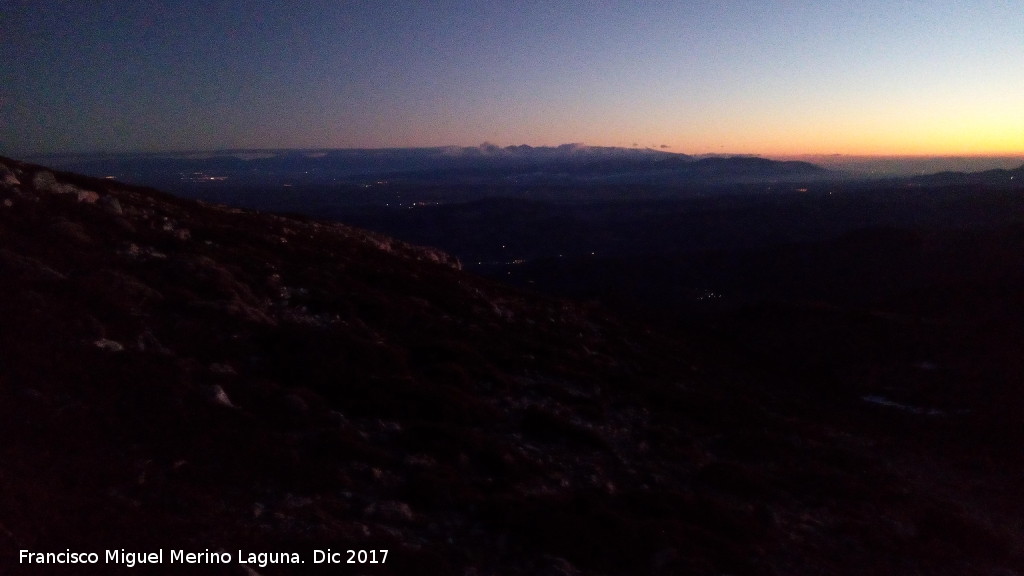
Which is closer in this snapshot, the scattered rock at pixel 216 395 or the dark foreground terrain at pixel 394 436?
the dark foreground terrain at pixel 394 436

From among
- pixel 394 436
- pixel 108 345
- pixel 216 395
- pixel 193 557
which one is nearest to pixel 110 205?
pixel 108 345

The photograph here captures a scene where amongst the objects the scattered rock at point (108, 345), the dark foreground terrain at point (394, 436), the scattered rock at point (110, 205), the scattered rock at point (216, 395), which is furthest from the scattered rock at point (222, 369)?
the scattered rock at point (110, 205)

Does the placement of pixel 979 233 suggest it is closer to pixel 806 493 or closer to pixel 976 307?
pixel 976 307

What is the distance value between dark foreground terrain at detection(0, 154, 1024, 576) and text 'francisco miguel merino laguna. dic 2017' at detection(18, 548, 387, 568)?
3.4 inches

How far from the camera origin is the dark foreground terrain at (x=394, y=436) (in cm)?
945

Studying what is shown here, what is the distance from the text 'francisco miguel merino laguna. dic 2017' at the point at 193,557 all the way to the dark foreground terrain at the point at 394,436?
0.09 m

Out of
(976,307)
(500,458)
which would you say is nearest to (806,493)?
(500,458)

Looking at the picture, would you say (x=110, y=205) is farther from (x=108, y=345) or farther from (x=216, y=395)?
(x=216, y=395)

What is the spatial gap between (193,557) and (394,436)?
511 centimetres

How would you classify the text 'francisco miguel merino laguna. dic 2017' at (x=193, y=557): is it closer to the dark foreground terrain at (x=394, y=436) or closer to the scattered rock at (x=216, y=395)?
the dark foreground terrain at (x=394, y=436)

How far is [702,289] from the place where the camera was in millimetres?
74750

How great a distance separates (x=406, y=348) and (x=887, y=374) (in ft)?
71.6

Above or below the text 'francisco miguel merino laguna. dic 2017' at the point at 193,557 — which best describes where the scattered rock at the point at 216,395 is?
above

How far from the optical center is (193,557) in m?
7.97
